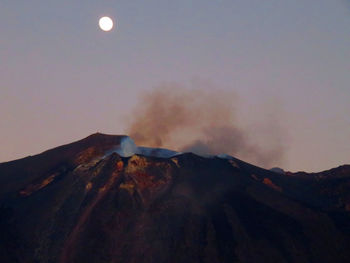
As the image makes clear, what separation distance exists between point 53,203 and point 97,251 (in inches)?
517

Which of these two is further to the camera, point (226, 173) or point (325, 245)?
point (226, 173)

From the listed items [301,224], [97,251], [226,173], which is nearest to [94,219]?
[97,251]

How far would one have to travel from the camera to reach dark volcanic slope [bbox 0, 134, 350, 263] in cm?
6231

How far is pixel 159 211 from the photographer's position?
2689 inches

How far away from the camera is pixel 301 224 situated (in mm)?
69562

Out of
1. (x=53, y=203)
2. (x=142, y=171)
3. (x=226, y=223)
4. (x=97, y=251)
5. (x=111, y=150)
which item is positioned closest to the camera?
(x=97, y=251)

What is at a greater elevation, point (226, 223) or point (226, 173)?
point (226, 173)

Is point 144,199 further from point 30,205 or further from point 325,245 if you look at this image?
point 325,245

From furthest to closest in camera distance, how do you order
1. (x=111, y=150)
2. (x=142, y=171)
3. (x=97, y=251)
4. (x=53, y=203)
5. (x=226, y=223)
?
(x=111, y=150) → (x=142, y=171) → (x=53, y=203) → (x=226, y=223) → (x=97, y=251)

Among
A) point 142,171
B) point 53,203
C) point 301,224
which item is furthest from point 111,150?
point 301,224

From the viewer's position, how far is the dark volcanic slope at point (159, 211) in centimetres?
6231

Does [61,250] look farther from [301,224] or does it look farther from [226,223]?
[301,224]

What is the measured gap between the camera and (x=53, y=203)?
7200 cm

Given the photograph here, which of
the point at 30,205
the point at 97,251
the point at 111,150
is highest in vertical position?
the point at 111,150
